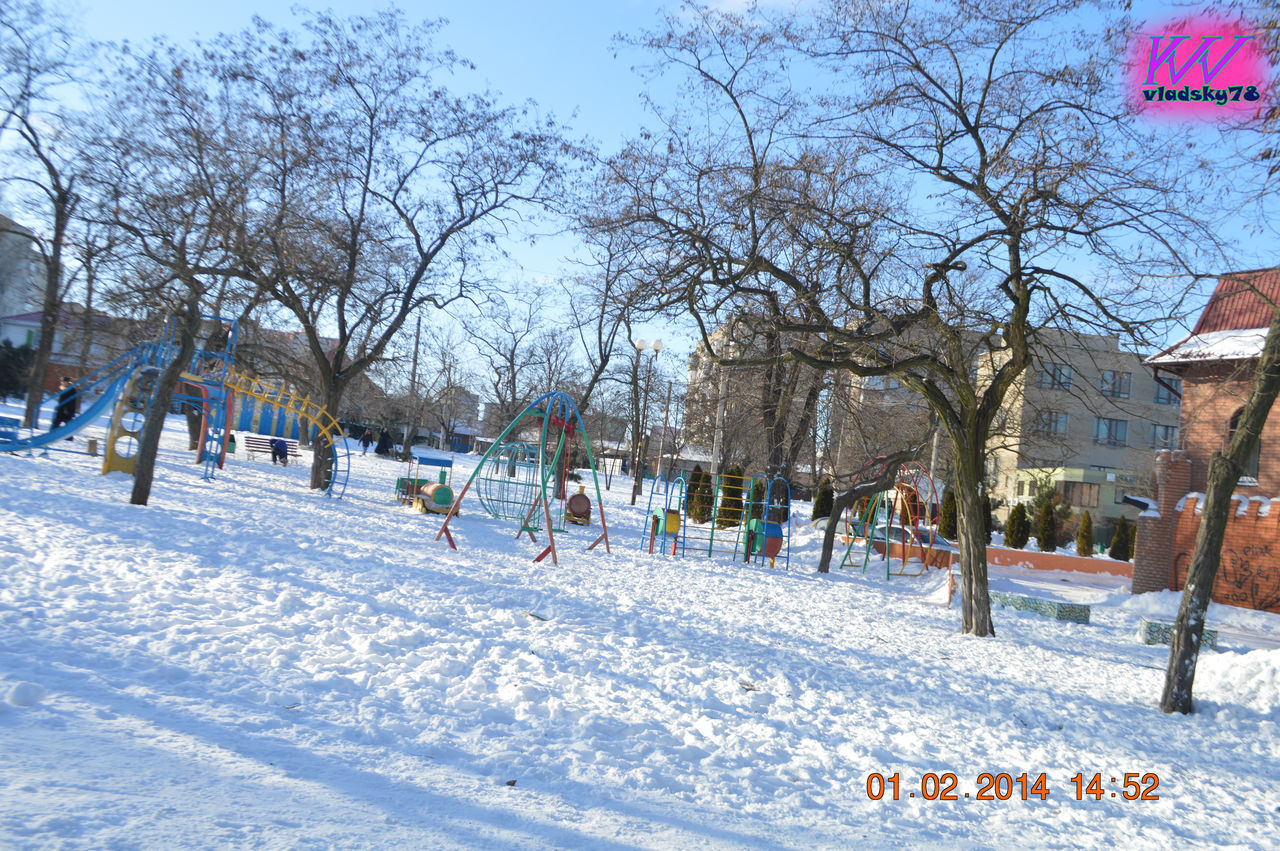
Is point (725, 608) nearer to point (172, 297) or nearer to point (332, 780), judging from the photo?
point (332, 780)

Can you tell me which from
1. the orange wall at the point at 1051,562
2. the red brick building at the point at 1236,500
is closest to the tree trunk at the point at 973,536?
the red brick building at the point at 1236,500

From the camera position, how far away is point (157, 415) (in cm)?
1232

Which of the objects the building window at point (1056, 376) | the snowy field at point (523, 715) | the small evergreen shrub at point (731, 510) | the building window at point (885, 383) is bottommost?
the snowy field at point (523, 715)

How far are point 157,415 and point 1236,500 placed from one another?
19306 mm

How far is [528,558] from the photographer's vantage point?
12.7m

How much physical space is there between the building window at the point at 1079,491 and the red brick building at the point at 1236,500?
24278mm

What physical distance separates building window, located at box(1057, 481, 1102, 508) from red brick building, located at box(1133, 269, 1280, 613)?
24278 mm

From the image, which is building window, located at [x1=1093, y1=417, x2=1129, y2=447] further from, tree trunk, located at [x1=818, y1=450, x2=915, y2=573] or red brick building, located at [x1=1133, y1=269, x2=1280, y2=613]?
tree trunk, located at [x1=818, y1=450, x2=915, y2=573]

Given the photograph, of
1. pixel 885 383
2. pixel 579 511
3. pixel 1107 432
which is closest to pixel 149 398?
pixel 579 511

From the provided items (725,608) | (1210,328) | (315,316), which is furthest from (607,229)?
(1210,328)

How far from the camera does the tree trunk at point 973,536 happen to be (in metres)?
10.0

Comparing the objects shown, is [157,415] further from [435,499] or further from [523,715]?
[523,715]

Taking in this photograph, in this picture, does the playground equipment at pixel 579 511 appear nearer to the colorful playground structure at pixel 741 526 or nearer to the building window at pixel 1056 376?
the colorful playground structure at pixel 741 526

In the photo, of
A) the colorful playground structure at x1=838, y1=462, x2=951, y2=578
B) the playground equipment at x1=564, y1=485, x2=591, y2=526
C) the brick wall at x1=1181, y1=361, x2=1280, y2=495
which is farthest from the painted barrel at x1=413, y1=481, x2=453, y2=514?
the brick wall at x1=1181, y1=361, x2=1280, y2=495
